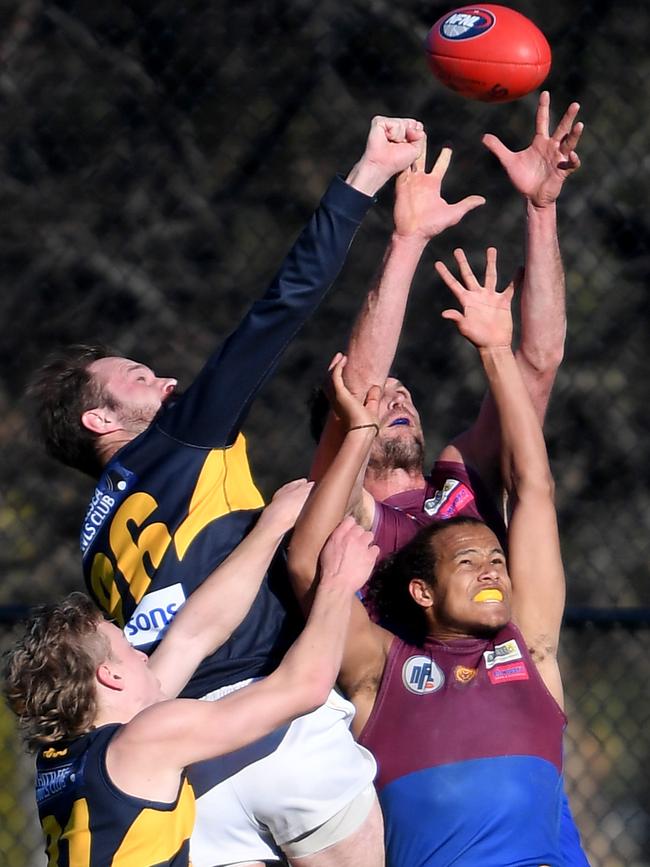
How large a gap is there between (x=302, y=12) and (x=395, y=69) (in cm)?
51

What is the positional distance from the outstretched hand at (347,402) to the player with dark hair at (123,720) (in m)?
0.33

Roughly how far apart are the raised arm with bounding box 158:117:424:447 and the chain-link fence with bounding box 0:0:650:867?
3509 millimetres

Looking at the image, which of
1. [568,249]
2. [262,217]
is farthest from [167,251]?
[568,249]

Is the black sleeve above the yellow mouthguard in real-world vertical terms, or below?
above

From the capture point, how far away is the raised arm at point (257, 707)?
9.08 ft

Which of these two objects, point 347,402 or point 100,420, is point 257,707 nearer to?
point 347,402

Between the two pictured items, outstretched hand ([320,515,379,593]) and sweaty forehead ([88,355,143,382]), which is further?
sweaty forehead ([88,355,143,382])

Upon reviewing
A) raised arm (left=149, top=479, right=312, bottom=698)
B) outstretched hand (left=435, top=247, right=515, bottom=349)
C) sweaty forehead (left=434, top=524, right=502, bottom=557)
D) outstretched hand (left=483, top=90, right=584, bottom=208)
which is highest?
outstretched hand (left=483, top=90, right=584, bottom=208)

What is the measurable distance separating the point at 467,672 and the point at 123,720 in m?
0.90

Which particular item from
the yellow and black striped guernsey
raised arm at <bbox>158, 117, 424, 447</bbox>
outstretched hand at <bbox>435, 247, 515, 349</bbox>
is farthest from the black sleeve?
the yellow and black striped guernsey

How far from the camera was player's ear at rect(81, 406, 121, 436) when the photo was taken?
3.61 m

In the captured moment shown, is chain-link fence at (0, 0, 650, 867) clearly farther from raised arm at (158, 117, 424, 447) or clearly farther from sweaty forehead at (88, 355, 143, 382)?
raised arm at (158, 117, 424, 447)

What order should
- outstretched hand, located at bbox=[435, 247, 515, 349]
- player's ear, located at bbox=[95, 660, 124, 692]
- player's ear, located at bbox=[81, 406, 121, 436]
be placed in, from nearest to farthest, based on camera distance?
player's ear, located at bbox=[95, 660, 124, 692], player's ear, located at bbox=[81, 406, 121, 436], outstretched hand, located at bbox=[435, 247, 515, 349]

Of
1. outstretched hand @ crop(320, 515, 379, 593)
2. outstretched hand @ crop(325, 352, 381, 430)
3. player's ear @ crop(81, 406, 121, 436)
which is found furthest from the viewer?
player's ear @ crop(81, 406, 121, 436)
